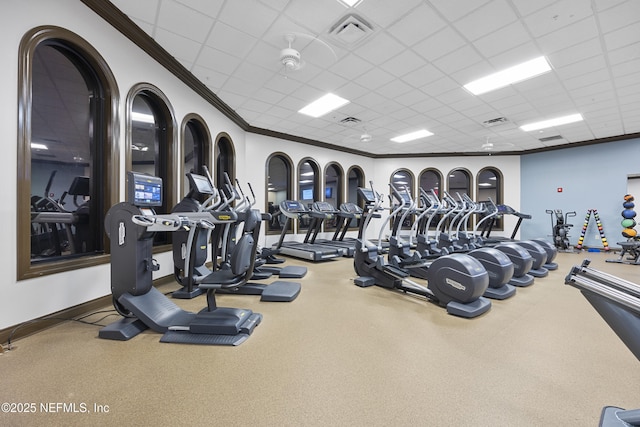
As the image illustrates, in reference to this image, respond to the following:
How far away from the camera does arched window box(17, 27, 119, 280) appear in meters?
2.85

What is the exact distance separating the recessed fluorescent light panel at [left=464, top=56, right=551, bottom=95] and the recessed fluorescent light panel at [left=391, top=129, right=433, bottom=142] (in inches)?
99.8

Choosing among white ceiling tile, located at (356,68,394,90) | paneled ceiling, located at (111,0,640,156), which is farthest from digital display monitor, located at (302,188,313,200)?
white ceiling tile, located at (356,68,394,90)

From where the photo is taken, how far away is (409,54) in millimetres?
4043

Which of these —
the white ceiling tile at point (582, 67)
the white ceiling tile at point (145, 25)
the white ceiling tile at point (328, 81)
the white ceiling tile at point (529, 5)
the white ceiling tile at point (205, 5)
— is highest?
the white ceiling tile at point (145, 25)

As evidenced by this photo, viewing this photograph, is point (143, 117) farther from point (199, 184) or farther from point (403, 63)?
point (403, 63)

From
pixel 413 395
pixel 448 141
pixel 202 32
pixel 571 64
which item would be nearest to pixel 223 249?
pixel 202 32

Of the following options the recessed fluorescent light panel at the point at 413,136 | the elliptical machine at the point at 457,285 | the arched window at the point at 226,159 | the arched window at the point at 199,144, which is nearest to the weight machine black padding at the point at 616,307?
the elliptical machine at the point at 457,285

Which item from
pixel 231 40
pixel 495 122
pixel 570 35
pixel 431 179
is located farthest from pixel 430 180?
pixel 231 40

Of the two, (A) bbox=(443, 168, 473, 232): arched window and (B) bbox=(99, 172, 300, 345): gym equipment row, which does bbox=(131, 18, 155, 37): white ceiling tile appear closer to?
(B) bbox=(99, 172, 300, 345): gym equipment row

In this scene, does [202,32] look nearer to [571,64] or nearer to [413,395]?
[413,395]

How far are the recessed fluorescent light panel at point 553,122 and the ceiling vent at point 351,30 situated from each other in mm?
5960

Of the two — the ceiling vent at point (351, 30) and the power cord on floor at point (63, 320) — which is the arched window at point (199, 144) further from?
the ceiling vent at point (351, 30)

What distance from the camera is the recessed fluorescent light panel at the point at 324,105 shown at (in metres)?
5.67

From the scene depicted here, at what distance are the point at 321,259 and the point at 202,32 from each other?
15.6 feet
